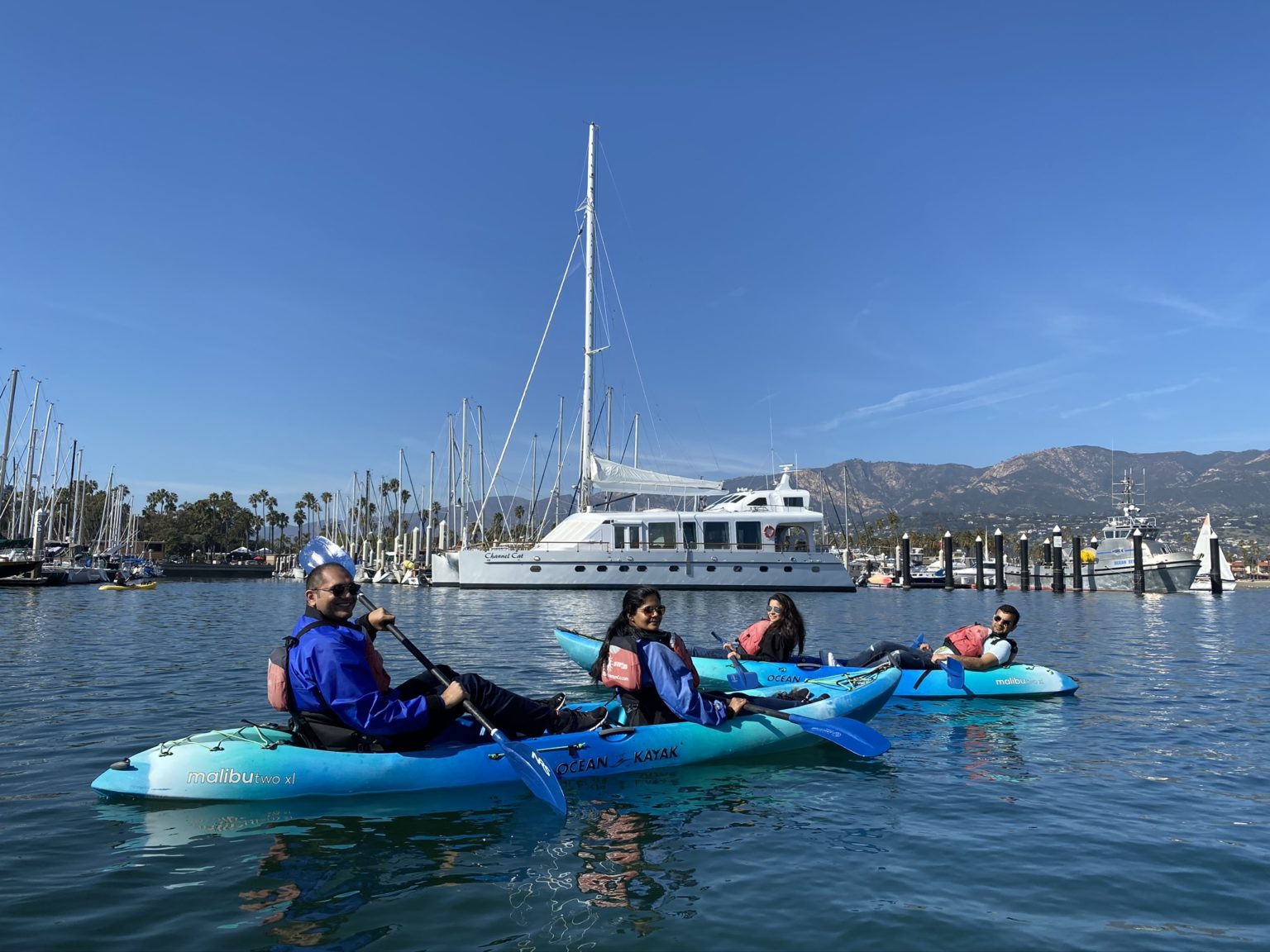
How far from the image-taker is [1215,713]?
11.4 meters

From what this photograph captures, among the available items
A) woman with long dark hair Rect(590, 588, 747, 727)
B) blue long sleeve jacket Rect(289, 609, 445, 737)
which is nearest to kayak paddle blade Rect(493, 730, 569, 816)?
blue long sleeve jacket Rect(289, 609, 445, 737)

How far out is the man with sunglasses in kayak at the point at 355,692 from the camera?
609 cm

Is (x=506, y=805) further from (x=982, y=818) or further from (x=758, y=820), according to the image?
(x=982, y=818)

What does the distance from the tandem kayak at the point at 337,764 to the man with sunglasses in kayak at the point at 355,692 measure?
0.16 m

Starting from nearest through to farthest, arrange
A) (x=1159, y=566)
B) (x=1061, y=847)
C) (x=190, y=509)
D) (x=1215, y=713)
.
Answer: (x=1061, y=847) → (x=1215, y=713) → (x=1159, y=566) → (x=190, y=509)

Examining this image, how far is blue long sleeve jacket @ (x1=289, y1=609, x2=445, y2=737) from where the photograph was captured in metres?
6.06

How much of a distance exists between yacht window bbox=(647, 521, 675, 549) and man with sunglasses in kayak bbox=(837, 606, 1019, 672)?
1177 inches

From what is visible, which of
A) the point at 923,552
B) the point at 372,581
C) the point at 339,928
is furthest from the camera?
the point at 923,552

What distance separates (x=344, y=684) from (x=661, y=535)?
3699 centimetres

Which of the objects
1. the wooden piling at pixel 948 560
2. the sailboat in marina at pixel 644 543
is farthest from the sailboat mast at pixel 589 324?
the wooden piling at pixel 948 560

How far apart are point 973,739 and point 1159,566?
54.8 metres

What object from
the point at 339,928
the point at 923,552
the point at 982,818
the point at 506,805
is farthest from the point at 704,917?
the point at 923,552

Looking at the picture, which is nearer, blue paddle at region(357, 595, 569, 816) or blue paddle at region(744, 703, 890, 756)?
blue paddle at region(357, 595, 569, 816)

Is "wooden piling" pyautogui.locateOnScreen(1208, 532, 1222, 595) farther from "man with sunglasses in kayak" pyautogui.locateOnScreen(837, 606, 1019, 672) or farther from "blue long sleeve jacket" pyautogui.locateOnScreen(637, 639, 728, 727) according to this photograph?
"blue long sleeve jacket" pyautogui.locateOnScreen(637, 639, 728, 727)
